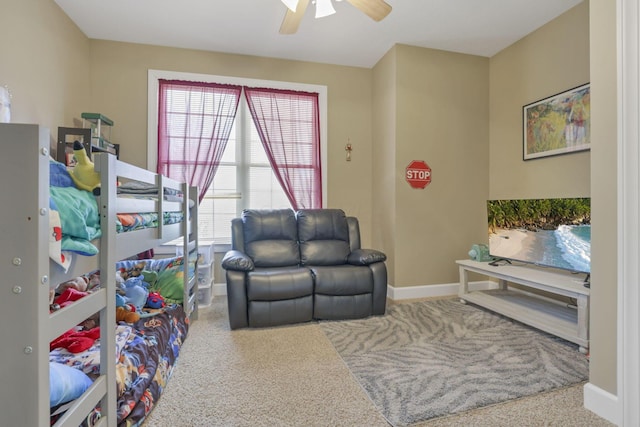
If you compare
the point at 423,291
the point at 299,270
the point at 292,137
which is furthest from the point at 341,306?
the point at 292,137

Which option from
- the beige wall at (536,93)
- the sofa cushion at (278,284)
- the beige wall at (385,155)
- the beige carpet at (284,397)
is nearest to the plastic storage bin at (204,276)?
the sofa cushion at (278,284)

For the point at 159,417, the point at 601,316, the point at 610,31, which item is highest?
the point at 610,31

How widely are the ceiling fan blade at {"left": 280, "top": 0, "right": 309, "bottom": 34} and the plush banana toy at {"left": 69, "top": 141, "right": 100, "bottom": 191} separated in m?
1.75

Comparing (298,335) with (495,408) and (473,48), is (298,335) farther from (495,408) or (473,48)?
(473,48)

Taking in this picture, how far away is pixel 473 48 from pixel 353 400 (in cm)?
385

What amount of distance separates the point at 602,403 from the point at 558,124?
245 cm

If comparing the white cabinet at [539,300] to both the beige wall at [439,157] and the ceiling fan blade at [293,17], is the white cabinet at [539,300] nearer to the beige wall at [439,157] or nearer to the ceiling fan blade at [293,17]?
the beige wall at [439,157]

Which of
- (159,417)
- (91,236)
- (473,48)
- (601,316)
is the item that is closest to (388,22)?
(473,48)

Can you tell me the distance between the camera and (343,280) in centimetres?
269

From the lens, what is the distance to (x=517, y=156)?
3.38m

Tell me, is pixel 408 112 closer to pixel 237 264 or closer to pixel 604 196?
pixel 604 196

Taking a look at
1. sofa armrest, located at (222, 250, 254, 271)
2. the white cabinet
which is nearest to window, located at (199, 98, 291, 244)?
sofa armrest, located at (222, 250, 254, 271)

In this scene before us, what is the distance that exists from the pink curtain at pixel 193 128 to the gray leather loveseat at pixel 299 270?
85 cm

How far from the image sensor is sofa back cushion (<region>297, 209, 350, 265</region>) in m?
3.09
